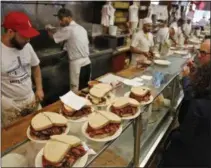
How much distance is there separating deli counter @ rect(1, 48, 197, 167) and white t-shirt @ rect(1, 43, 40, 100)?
1.41 ft

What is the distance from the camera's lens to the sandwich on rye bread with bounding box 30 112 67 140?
1296mm

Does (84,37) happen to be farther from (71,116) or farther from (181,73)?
(71,116)

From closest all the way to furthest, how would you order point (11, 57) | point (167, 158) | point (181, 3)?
point (167, 158) → point (11, 57) → point (181, 3)

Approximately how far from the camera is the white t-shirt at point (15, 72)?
2.06 meters

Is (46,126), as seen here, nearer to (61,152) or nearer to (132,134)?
(61,152)

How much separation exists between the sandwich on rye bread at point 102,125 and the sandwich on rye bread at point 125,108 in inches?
5.7

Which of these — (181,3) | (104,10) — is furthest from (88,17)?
(181,3)

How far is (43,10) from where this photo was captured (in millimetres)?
4000

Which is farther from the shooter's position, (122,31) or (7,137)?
(122,31)

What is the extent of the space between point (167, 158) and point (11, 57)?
155 cm

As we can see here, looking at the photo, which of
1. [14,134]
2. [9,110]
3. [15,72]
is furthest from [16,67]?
[14,134]

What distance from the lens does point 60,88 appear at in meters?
4.11

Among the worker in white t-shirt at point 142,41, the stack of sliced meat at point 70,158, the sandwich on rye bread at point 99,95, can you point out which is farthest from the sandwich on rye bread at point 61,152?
the worker in white t-shirt at point 142,41

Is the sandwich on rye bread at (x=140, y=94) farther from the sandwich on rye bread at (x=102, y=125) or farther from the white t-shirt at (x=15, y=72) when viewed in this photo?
the white t-shirt at (x=15, y=72)
